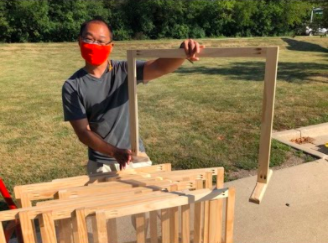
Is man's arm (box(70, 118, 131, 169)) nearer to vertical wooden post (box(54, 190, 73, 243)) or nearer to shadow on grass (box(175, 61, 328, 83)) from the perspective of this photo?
vertical wooden post (box(54, 190, 73, 243))

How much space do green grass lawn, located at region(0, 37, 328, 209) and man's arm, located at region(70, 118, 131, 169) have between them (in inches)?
77.7

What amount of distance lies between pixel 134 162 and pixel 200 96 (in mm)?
5401

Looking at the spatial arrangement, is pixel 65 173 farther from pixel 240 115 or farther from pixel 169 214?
pixel 240 115

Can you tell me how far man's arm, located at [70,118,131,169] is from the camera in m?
2.12

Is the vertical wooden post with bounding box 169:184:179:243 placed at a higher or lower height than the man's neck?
lower

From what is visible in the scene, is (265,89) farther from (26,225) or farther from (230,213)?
(26,225)

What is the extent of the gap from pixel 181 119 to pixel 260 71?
6.16 meters

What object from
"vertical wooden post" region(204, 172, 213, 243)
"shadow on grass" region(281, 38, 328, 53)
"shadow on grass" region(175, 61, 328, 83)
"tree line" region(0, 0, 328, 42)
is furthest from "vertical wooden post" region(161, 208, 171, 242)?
"tree line" region(0, 0, 328, 42)

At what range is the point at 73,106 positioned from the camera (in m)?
2.27

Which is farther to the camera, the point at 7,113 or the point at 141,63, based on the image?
the point at 7,113

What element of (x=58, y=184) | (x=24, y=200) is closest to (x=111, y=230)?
(x=58, y=184)

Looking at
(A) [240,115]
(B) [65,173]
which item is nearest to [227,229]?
(B) [65,173]

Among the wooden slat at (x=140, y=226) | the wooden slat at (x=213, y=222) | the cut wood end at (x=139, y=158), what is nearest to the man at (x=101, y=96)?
the cut wood end at (x=139, y=158)

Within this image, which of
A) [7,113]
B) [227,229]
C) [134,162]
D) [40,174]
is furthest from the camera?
[7,113]
